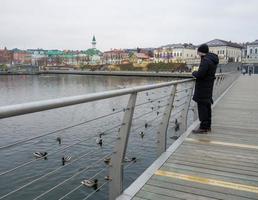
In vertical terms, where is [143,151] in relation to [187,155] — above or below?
below

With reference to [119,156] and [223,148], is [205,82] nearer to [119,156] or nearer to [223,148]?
[223,148]

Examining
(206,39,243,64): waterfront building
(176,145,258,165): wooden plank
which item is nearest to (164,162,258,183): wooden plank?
(176,145,258,165): wooden plank

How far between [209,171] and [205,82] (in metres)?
2.04

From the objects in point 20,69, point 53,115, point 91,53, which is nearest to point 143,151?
point 53,115

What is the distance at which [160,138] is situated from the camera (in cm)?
424

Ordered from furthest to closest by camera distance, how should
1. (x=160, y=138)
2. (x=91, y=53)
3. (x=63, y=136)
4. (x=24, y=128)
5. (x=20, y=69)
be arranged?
1. (x=91, y=53)
2. (x=20, y=69)
3. (x=24, y=128)
4. (x=63, y=136)
5. (x=160, y=138)

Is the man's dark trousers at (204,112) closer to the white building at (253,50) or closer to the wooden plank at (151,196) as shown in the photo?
the wooden plank at (151,196)

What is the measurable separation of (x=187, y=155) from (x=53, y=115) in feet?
59.2

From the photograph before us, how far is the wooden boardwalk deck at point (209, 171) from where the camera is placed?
9.80 feet

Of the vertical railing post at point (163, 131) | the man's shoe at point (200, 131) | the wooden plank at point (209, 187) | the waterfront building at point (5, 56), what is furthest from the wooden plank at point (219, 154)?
the waterfront building at point (5, 56)

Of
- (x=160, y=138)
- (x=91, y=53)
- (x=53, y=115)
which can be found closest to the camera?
(x=160, y=138)

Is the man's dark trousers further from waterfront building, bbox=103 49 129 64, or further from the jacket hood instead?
waterfront building, bbox=103 49 129 64

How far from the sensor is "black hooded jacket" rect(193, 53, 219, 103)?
509 centimetres

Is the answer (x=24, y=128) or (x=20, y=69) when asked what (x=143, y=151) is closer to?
(x=24, y=128)
